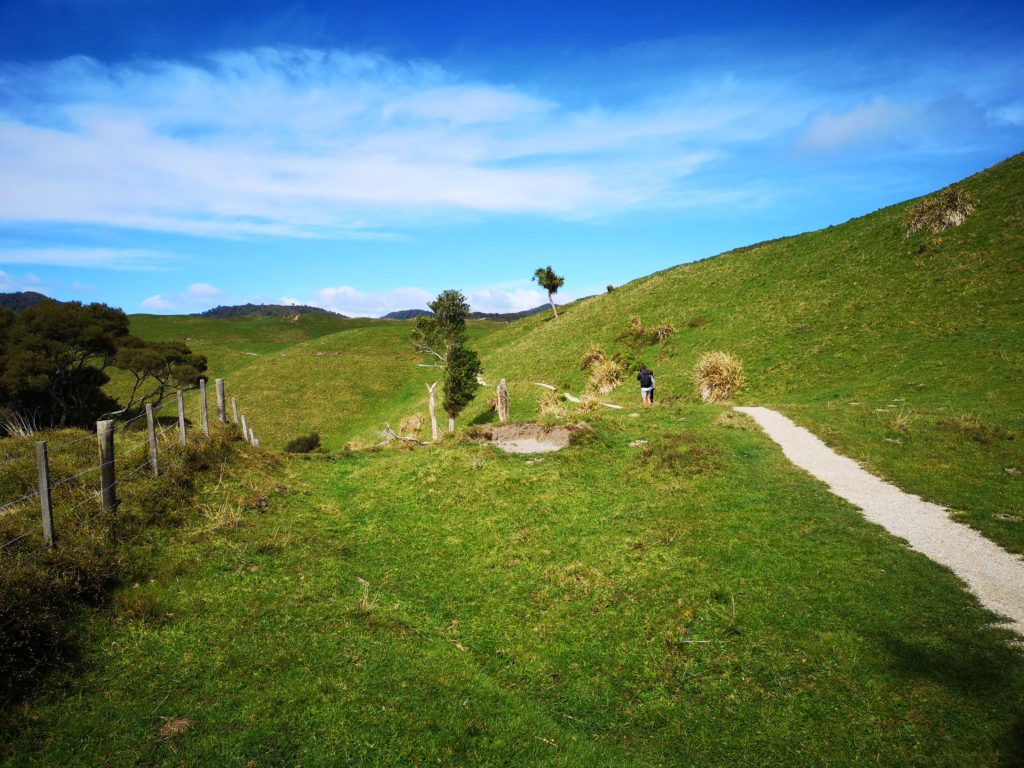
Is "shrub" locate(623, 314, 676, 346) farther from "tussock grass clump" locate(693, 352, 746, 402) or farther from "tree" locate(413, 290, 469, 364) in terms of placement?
"tree" locate(413, 290, 469, 364)

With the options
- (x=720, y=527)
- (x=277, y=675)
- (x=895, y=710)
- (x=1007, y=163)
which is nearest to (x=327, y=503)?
(x=277, y=675)

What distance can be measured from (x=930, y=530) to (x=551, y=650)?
1014 centimetres

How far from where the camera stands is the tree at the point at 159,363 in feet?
161

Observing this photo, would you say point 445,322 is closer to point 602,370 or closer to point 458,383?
point 458,383

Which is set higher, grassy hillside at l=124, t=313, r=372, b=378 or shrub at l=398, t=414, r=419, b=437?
grassy hillside at l=124, t=313, r=372, b=378

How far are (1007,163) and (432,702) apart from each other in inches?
2560

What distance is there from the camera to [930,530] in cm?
1277

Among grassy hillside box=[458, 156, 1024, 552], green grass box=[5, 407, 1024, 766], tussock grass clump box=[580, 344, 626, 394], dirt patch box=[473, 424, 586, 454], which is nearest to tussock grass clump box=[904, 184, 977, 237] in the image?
grassy hillside box=[458, 156, 1024, 552]

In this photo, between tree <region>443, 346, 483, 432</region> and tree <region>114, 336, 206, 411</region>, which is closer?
tree <region>443, 346, 483, 432</region>

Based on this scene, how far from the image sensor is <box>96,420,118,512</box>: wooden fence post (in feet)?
38.8

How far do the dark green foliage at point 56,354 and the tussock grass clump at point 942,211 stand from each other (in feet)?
237

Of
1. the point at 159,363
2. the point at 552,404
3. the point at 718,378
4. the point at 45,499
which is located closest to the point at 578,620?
the point at 45,499

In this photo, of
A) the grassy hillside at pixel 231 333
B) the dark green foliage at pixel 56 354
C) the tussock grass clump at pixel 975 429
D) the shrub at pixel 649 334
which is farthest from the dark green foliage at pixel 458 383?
the grassy hillside at pixel 231 333

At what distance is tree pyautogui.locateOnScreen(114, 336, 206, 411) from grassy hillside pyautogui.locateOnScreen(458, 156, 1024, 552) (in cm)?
3316
